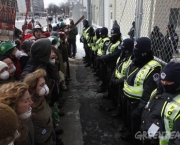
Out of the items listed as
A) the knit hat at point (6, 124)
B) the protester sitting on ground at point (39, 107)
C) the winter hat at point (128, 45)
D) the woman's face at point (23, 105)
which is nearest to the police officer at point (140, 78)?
the winter hat at point (128, 45)

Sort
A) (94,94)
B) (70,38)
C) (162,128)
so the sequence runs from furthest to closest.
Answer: (70,38) → (94,94) → (162,128)

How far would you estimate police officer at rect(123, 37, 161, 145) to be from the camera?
2.44 m

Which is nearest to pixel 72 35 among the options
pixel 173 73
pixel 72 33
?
pixel 72 33

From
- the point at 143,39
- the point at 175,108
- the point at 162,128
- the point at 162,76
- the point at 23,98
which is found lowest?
the point at 162,128

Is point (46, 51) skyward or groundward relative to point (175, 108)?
skyward

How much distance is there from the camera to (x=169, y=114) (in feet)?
5.76

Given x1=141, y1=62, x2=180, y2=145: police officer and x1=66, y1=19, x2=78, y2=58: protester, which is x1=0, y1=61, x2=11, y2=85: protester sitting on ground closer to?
x1=141, y1=62, x2=180, y2=145: police officer

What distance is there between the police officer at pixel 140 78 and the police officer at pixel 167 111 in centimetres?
47

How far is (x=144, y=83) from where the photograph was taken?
2.50m

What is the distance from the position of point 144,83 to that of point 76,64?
5788 millimetres

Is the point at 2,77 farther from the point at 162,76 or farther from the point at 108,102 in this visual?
the point at 108,102

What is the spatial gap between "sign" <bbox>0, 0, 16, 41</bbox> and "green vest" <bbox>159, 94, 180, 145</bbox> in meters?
3.03

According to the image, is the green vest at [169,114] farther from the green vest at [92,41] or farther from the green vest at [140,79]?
the green vest at [92,41]

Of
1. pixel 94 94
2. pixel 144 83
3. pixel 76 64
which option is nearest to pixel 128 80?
pixel 144 83
